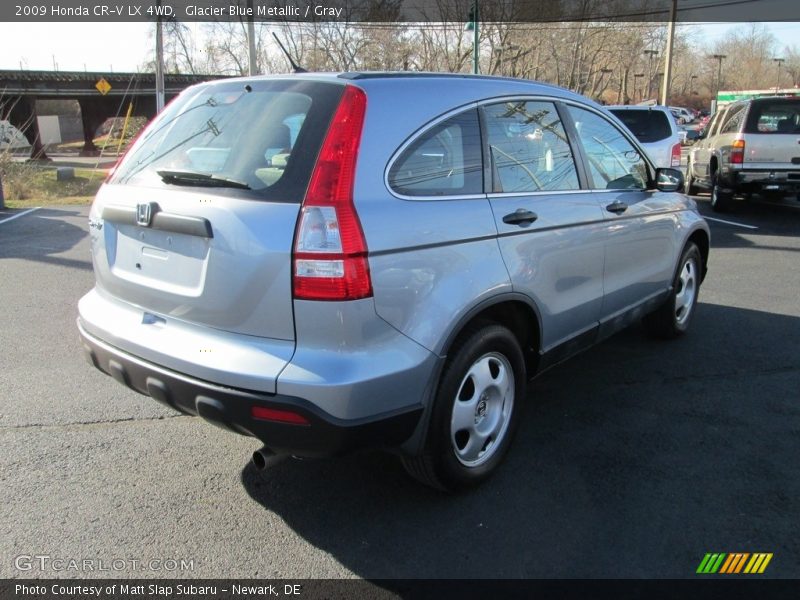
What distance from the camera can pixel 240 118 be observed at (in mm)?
2859

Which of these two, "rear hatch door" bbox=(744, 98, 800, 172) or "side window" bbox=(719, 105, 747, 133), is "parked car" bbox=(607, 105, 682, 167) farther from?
"side window" bbox=(719, 105, 747, 133)

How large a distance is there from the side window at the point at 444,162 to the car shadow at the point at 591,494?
57.4 inches

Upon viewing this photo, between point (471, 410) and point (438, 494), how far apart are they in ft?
1.51

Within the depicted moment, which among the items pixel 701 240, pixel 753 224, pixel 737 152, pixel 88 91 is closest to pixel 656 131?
pixel 737 152

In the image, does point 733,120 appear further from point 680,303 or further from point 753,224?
point 680,303

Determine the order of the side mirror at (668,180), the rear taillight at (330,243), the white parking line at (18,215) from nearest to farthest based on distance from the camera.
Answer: the rear taillight at (330,243)
the side mirror at (668,180)
the white parking line at (18,215)

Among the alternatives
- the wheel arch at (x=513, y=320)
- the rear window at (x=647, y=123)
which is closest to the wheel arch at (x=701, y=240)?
the wheel arch at (x=513, y=320)

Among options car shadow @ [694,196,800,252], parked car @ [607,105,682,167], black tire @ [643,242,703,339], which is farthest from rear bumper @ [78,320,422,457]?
parked car @ [607,105,682,167]

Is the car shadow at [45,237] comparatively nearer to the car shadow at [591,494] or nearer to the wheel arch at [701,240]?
the car shadow at [591,494]

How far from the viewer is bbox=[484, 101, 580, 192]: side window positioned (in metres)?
3.20

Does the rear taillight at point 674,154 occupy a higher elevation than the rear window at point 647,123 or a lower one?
lower

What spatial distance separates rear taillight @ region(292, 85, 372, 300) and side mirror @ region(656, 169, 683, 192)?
10.1 ft

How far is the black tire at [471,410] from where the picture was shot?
2.82m

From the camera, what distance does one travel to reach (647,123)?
33.9 ft
